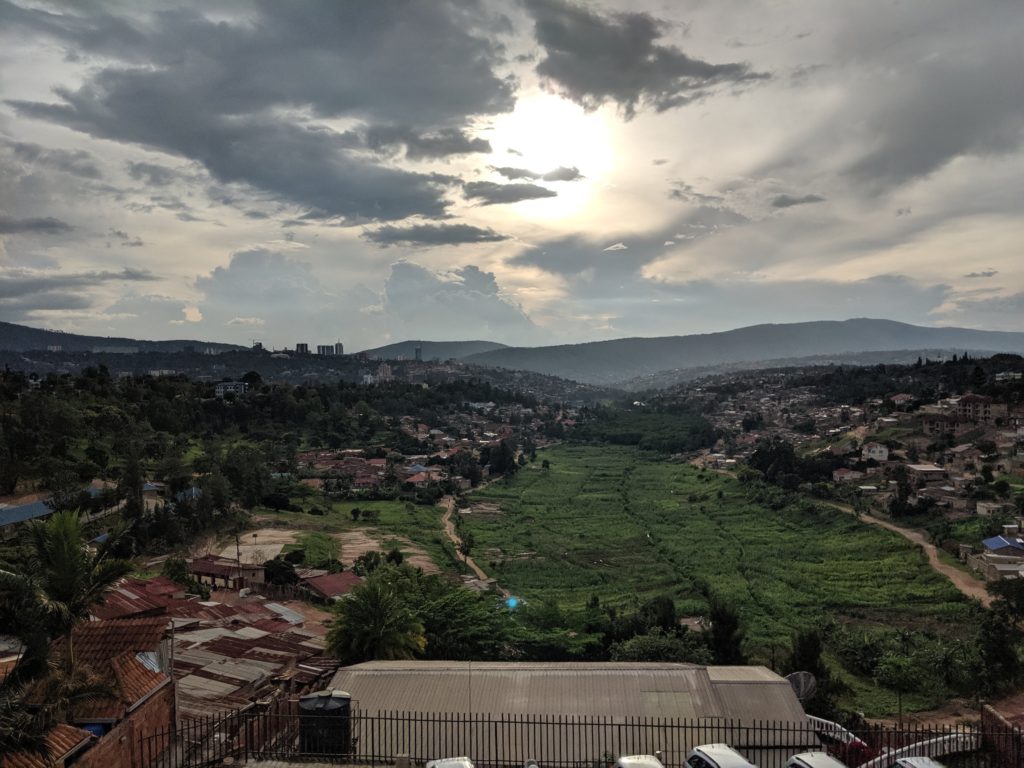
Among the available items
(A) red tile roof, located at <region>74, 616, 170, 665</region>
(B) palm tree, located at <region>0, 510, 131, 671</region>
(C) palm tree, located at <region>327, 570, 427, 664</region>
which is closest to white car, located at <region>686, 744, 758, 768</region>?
(C) palm tree, located at <region>327, 570, 427, 664</region>

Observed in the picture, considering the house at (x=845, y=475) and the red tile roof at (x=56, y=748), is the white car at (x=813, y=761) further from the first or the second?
the house at (x=845, y=475)

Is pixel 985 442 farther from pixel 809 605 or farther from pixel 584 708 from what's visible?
pixel 584 708

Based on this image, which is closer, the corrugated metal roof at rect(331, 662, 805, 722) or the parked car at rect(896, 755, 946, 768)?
the parked car at rect(896, 755, 946, 768)

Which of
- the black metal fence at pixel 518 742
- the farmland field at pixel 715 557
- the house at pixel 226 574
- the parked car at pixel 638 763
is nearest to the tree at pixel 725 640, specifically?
the farmland field at pixel 715 557

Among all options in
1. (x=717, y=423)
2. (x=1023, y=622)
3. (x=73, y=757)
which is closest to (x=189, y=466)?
(x=73, y=757)

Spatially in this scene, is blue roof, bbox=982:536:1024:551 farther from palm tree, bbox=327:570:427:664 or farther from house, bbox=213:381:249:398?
house, bbox=213:381:249:398

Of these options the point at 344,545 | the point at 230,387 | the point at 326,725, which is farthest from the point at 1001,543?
the point at 230,387
